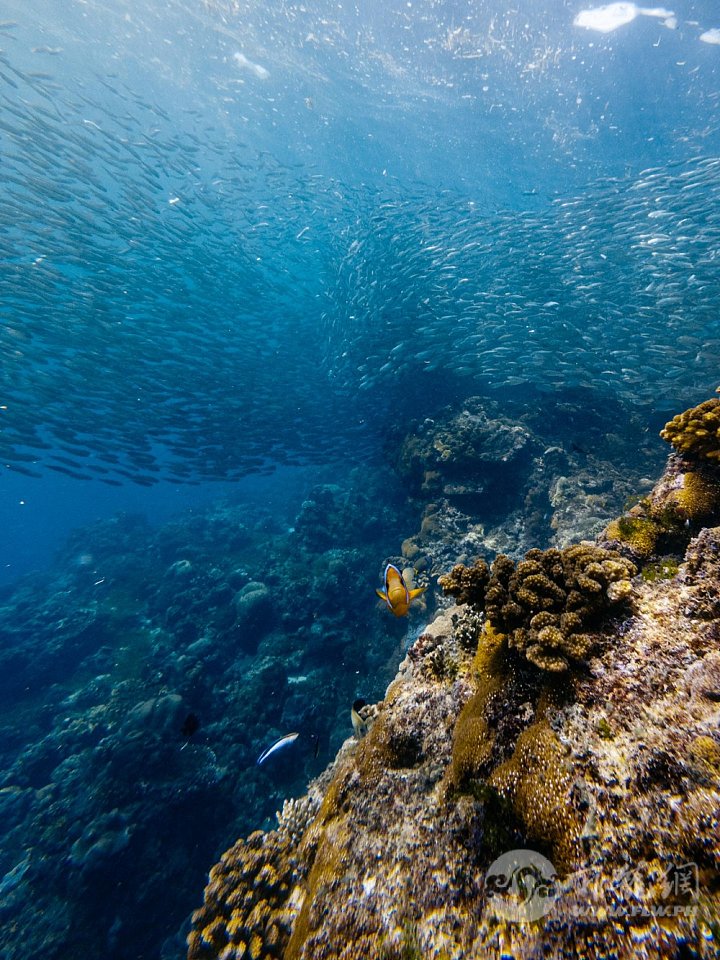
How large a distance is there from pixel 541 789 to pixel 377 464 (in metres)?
21.9

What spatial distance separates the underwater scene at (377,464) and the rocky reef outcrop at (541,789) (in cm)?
2

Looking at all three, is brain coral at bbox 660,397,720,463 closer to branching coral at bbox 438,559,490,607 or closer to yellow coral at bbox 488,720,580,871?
branching coral at bbox 438,559,490,607

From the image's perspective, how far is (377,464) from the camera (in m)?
23.7

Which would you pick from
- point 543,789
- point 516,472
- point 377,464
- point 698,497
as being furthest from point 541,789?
point 377,464

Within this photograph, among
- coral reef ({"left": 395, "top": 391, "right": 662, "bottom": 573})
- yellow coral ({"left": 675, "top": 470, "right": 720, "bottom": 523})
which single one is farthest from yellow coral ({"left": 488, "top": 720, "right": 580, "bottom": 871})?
coral reef ({"left": 395, "top": 391, "right": 662, "bottom": 573})

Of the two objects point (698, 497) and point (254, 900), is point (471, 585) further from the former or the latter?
point (254, 900)

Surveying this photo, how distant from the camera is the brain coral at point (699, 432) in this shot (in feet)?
10.6

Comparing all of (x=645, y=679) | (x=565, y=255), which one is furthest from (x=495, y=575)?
(x=565, y=255)

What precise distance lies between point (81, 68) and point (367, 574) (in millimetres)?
19866

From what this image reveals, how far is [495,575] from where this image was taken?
3.14m

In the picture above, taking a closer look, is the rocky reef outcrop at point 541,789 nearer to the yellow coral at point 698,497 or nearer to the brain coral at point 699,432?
the yellow coral at point 698,497

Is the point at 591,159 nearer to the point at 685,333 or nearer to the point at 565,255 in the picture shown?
the point at 565,255

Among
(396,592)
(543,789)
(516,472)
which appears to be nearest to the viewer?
(543,789)

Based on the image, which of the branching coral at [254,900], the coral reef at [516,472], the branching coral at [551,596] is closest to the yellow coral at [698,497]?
the branching coral at [551,596]
